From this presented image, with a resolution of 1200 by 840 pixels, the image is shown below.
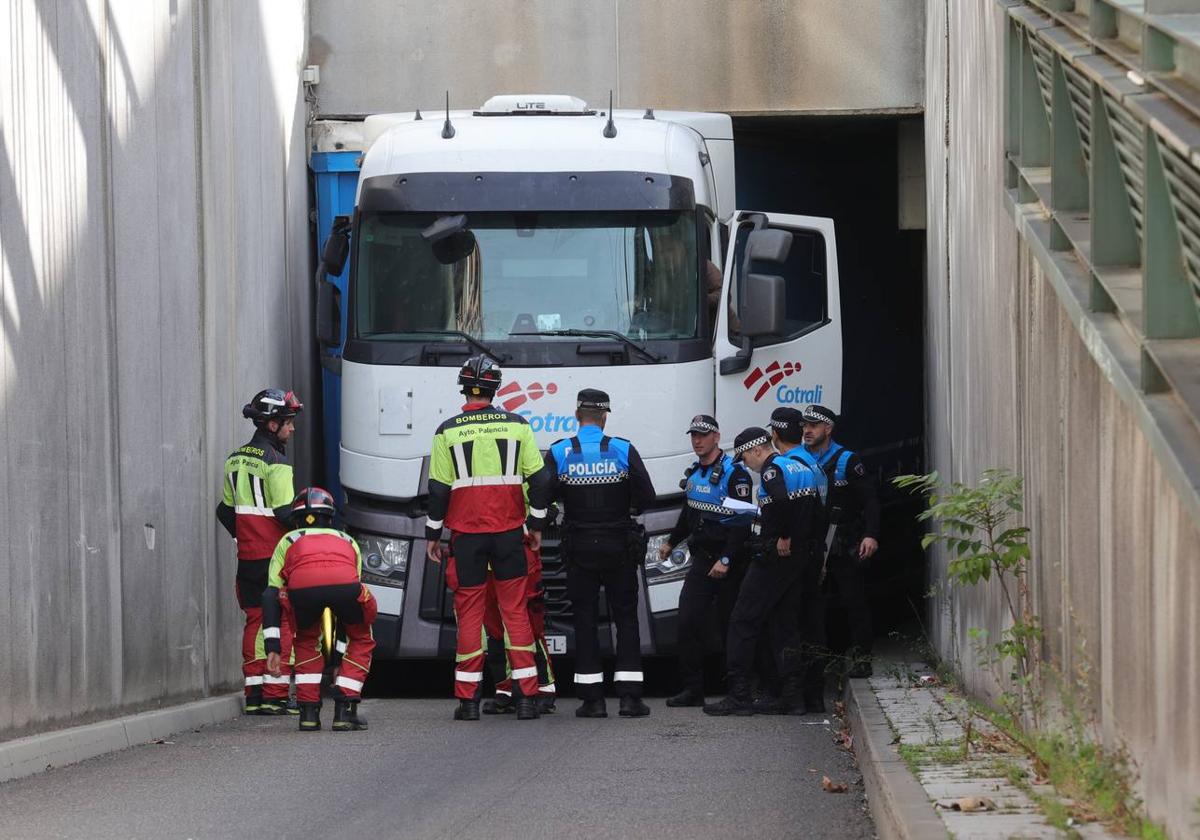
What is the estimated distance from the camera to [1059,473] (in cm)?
671

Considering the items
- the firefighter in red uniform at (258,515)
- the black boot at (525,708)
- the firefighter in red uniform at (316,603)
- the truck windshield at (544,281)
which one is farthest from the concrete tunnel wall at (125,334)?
the black boot at (525,708)

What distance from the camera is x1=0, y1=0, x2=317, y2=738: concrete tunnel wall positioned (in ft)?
28.1

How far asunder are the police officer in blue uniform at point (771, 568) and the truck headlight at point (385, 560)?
212 cm

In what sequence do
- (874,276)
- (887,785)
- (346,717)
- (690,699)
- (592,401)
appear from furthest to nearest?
1. (874,276)
2. (690,699)
3. (592,401)
4. (346,717)
5. (887,785)

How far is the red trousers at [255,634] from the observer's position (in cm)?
1109

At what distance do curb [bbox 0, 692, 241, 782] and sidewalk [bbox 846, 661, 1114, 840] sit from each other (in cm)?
371

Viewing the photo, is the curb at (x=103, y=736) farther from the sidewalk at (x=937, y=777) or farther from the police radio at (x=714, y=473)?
the sidewalk at (x=937, y=777)

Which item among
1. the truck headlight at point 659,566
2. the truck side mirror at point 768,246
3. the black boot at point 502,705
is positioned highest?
the truck side mirror at point 768,246

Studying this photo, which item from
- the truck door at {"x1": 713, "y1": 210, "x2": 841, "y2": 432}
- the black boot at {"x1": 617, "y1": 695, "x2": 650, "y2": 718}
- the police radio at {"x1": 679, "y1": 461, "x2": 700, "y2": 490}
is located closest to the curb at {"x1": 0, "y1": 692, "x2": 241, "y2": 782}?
the black boot at {"x1": 617, "y1": 695, "x2": 650, "y2": 718}

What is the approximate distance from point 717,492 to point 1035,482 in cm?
372

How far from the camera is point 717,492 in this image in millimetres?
10953

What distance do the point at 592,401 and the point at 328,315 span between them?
2.66 meters

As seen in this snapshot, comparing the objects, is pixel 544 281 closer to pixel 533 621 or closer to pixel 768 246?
pixel 768 246

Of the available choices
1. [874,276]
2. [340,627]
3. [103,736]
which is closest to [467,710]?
[340,627]
